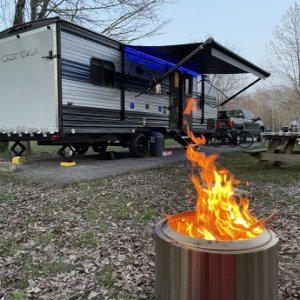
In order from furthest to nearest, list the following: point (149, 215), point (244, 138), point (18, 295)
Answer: point (244, 138) < point (149, 215) < point (18, 295)

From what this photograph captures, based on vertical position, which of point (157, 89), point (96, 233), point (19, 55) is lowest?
point (96, 233)

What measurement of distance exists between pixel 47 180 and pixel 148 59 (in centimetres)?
558

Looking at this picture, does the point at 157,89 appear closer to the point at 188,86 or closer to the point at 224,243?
the point at 188,86

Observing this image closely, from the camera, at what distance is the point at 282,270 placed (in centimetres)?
346

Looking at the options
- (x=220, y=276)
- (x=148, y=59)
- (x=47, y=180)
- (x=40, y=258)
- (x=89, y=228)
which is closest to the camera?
(x=220, y=276)

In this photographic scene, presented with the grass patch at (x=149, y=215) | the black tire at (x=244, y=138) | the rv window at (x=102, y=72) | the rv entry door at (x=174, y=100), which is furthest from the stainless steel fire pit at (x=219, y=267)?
the black tire at (x=244, y=138)

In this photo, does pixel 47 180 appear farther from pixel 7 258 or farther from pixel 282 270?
pixel 282 270

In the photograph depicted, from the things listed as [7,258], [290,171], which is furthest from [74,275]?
[290,171]

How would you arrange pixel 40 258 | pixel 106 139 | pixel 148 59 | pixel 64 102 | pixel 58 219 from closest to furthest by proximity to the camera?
1. pixel 40 258
2. pixel 58 219
3. pixel 64 102
4. pixel 106 139
5. pixel 148 59

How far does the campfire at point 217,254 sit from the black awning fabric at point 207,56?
22.9ft

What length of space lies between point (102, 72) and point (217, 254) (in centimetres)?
821

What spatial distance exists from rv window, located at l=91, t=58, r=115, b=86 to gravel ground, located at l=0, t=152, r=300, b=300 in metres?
3.21

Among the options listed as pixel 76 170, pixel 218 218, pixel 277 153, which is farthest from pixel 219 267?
pixel 277 153

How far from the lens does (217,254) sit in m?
2.16
